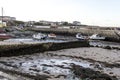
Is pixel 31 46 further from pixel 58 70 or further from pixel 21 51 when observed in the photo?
pixel 58 70

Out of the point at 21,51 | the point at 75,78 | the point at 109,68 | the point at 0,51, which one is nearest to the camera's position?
the point at 75,78

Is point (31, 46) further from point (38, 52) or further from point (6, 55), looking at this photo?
point (6, 55)

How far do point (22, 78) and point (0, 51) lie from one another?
9548 mm

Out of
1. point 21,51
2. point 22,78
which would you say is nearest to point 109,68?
point 22,78

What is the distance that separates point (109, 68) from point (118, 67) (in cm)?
123

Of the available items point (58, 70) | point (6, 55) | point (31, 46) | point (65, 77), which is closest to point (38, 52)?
point (31, 46)

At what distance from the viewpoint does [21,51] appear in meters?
25.0

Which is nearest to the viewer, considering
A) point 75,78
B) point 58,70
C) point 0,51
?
point 75,78

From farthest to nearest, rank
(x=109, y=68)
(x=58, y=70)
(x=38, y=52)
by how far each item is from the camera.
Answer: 1. (x=38, y=52)
2. (x=109, y=68)
3. (x=58, y=70)

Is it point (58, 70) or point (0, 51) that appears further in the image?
point (0, 51)

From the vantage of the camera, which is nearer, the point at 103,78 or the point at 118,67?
the point at 103,78

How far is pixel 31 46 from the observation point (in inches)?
1042

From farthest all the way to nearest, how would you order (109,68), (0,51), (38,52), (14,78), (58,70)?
1. (38,52)
2. (0,51)
3. (109,68)
4. (58,70)
5. (14,78)

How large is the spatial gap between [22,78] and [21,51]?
11254mm
